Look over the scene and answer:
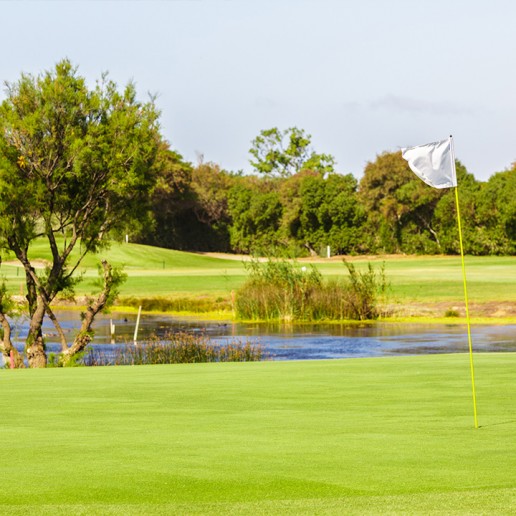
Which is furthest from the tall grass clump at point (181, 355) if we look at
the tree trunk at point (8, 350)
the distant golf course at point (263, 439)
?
the distant golf course at point (263, 439)

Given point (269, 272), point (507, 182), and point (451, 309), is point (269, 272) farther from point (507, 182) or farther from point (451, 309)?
point (507, 182)

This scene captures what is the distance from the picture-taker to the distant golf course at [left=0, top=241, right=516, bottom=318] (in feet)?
152

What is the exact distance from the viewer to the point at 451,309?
45281 mm

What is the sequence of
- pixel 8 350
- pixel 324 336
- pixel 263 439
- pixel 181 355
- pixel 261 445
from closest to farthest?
1. pixel 261 445
2. pixel 263 439
3. pixel 8 350
4. pixel 181 355
5. pixel 324 336

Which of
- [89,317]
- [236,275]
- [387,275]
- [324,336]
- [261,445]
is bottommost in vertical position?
[261,445]

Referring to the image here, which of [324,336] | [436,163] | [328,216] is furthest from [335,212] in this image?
[436,163]

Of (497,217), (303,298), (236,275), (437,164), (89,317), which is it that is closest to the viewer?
(437,164)

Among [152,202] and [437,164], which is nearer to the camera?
[437,164]

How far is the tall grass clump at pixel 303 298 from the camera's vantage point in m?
42.8

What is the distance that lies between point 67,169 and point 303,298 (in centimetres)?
1723

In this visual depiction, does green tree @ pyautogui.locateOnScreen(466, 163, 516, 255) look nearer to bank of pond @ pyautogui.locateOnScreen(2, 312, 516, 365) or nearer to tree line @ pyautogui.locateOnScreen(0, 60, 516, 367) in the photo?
tree line @ pyautogui.locateOnScreen(0, 60, 516, 367)

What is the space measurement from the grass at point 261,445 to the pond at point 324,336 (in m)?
15.9

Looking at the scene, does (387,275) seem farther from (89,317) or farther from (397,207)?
(89,317)

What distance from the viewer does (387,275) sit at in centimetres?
6038
